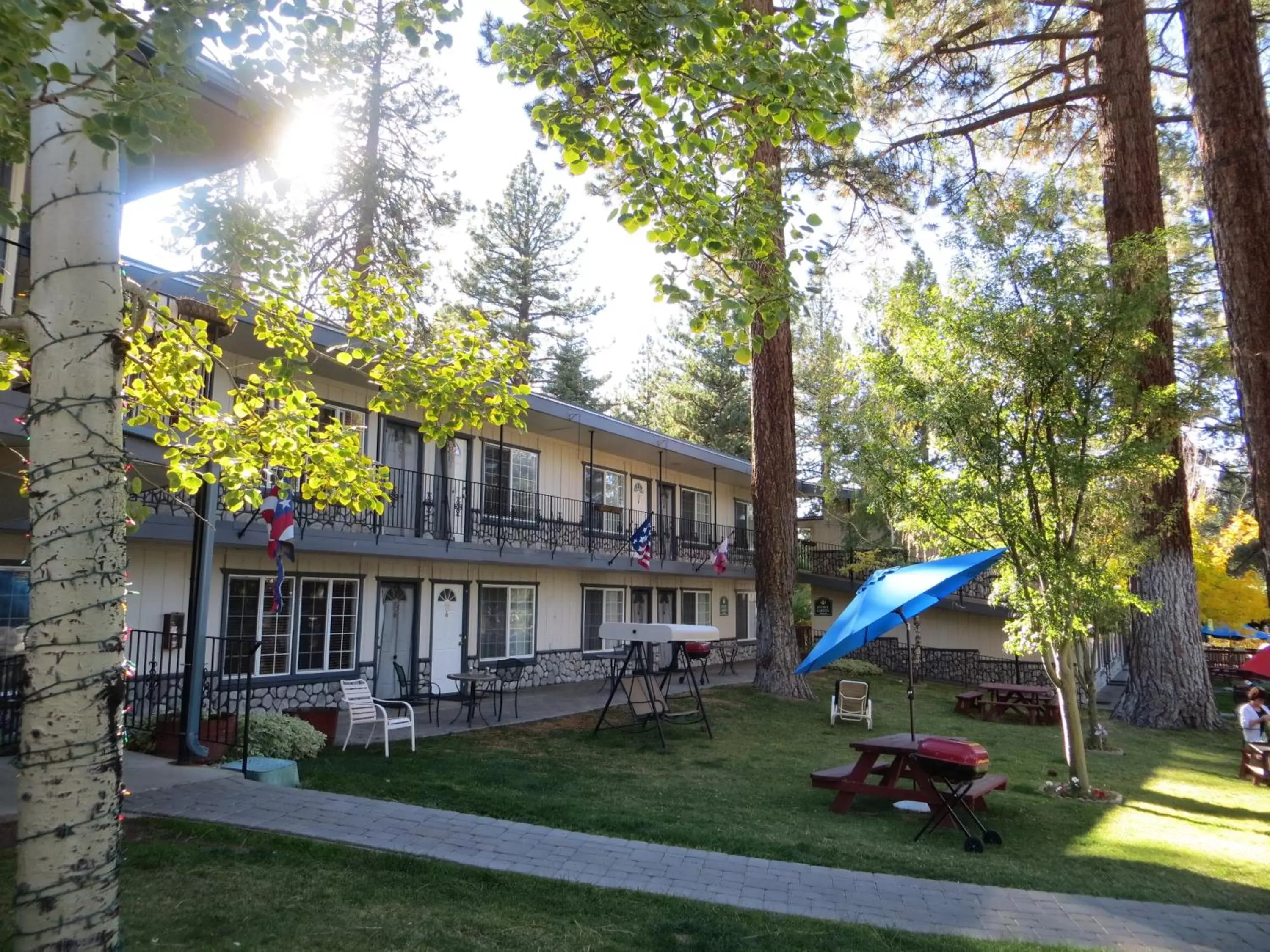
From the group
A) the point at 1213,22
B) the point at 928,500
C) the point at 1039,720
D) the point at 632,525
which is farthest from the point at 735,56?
the point at 632,525

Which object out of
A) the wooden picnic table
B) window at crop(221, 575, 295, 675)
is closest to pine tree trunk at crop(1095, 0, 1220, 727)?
the wooden picnic table

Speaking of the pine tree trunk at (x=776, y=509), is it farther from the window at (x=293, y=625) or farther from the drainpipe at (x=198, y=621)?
the drainpipe at (x=198, y=621)

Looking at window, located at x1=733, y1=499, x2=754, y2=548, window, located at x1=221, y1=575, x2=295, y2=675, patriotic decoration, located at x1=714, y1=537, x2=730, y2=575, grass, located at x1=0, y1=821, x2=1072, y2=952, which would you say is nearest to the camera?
grass, located at x1=0, y1=821, x2=1072, y2=952

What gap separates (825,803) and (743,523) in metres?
19.2

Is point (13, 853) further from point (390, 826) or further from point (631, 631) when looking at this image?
point (631, 631)

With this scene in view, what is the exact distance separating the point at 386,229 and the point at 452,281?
834 cm

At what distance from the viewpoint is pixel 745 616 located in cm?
2719

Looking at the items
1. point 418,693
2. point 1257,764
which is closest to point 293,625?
point 418,693

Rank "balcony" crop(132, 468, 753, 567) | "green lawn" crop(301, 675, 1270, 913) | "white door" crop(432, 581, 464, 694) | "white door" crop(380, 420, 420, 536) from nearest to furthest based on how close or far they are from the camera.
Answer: "green lawn" crop(301, 675, 1270, 913), "balcony" crop(132, 468, 753, 567), "white door" crop(380, 420, 420, 536), "white door" crop(432, 581, 464, 694)

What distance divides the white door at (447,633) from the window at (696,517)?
870 cm

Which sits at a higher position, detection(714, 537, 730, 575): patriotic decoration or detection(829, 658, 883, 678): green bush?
detection(714, 537, 730, 575): patriotic decoration

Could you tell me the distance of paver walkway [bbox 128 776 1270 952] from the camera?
4.98m

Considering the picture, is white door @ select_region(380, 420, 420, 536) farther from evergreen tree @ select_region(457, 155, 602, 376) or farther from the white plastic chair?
evergreen tree @ select_region(457, 155, 602, 376)

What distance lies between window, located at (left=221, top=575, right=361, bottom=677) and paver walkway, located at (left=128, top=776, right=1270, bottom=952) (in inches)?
205
